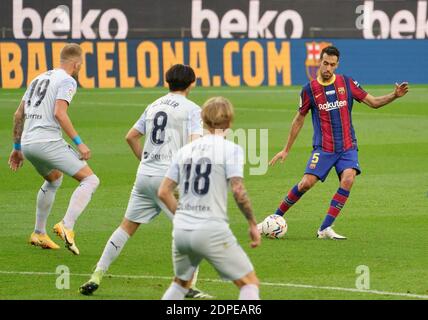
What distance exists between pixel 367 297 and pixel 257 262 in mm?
2087

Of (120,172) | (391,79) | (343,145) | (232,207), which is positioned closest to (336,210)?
(343,145)

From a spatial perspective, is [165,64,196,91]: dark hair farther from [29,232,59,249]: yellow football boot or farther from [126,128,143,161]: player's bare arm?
[29,232,59,249]: yellow football boot

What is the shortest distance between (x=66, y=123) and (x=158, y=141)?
6.24 feet

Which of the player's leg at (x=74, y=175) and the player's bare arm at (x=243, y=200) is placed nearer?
the player's bare arm at (x=243, y=200)

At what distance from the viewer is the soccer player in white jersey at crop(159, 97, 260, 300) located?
8.07 metres

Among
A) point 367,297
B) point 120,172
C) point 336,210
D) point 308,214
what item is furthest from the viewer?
point 120,172

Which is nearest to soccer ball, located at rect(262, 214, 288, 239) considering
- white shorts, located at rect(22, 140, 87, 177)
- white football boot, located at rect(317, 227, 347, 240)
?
white football boot, located at rect(317, 227, 347, 240)

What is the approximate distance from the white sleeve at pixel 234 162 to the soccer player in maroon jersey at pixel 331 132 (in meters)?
5.03

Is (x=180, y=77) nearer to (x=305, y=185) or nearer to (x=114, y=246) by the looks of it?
(x=114, y=246)

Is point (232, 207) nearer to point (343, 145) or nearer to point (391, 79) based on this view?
point (343, 145)

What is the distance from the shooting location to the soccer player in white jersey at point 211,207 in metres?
8.07

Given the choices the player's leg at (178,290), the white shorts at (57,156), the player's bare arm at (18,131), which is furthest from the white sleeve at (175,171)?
the player's bare arm at (18,131)

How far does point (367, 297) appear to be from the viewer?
32.1 ft

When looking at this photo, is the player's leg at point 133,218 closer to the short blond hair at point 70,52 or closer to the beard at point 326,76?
the short blond hair at point 70,52
